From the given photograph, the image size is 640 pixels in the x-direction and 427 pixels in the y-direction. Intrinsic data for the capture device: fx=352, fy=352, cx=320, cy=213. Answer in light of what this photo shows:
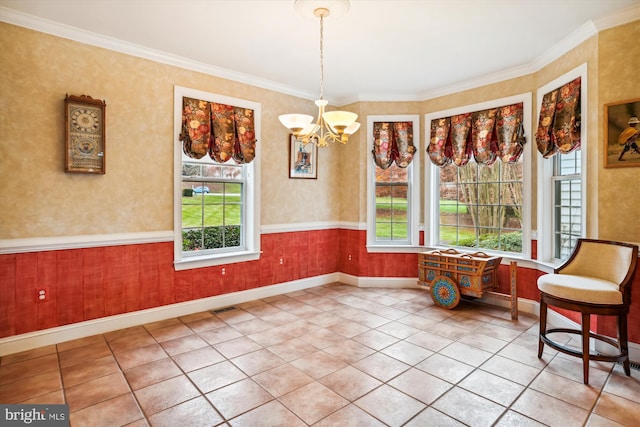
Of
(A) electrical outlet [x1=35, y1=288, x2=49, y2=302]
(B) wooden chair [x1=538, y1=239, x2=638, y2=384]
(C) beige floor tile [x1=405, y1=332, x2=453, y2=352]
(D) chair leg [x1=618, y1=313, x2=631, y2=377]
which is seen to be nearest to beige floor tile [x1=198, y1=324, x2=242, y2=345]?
(A) electrical outlet [x1=35, y1=288, x2=49, y2=302]

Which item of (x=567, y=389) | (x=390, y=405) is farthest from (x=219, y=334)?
(x=567, y=389)

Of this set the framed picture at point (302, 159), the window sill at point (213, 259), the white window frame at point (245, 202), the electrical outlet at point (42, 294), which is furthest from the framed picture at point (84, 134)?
the framed picture at point (302, 159)

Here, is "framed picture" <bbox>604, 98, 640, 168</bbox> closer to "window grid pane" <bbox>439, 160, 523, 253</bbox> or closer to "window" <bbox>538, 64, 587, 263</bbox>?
"window" <bbox>538, 64, 587, 263</bbox>

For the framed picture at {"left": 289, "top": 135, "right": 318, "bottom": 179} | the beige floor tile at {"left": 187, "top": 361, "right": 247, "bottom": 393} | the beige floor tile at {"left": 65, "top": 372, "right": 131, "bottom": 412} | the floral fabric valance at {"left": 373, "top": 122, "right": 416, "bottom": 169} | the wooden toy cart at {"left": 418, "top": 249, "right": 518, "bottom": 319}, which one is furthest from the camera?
the floral fabric valance at {"left": 373, "top": 122, "right": 416, "bottom": 169}

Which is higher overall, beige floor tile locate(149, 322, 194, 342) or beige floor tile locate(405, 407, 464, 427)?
beige floor tile locate(149, 322, 194, 342)

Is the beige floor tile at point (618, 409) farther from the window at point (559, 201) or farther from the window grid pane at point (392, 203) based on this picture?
the window grid pane at point (392, 203)

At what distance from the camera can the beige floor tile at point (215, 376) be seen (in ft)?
8.70

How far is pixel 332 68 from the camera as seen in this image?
14.4 ft

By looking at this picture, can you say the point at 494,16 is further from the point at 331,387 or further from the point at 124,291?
the point at 124,291

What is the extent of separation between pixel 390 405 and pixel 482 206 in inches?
133

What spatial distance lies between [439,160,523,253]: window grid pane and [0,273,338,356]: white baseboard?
8.02ft

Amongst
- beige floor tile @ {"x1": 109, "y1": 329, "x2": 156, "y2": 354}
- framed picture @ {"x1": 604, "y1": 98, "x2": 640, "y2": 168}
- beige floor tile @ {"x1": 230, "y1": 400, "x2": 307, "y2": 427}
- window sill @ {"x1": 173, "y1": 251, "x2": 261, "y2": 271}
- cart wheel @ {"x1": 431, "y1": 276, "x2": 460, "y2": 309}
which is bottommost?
beige floor tile @ {"x1": 230, "y1": 400, "x2": 307, "y2": 427}

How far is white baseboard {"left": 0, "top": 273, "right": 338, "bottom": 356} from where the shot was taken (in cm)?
322

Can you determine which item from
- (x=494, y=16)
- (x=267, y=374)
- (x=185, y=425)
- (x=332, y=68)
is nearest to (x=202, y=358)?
(x=267, y=374)
